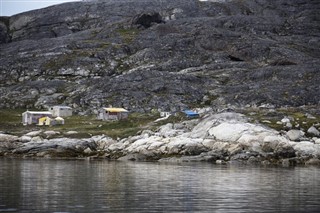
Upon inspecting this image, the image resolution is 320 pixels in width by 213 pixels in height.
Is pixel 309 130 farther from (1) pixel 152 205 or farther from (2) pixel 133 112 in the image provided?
(1) pixel 152 205

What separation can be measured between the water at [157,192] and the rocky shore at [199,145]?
27653 millimetres

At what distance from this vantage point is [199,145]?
106m

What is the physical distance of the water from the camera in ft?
127

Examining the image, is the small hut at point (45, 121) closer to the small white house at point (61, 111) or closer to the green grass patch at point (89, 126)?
the green grass patch at point (89, 126)

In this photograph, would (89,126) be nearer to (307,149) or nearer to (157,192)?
(307,149)

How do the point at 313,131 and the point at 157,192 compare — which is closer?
the point at 157,192

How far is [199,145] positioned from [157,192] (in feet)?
189

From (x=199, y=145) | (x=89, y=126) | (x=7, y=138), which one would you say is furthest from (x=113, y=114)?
(x=199, y=145)

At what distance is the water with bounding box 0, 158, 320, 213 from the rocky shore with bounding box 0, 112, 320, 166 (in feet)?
90.7

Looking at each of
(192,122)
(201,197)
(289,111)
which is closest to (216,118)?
(192,122)

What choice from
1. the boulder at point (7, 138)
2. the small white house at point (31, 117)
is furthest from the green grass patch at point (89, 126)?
the boulder at point (7, 138)

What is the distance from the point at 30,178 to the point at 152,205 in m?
26.8

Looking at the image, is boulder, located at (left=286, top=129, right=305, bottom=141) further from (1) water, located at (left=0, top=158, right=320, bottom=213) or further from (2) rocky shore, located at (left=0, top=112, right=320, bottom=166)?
(1) water, located at (left=0, top=158, right=320, bottom=213)

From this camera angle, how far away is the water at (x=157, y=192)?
1529 inches
